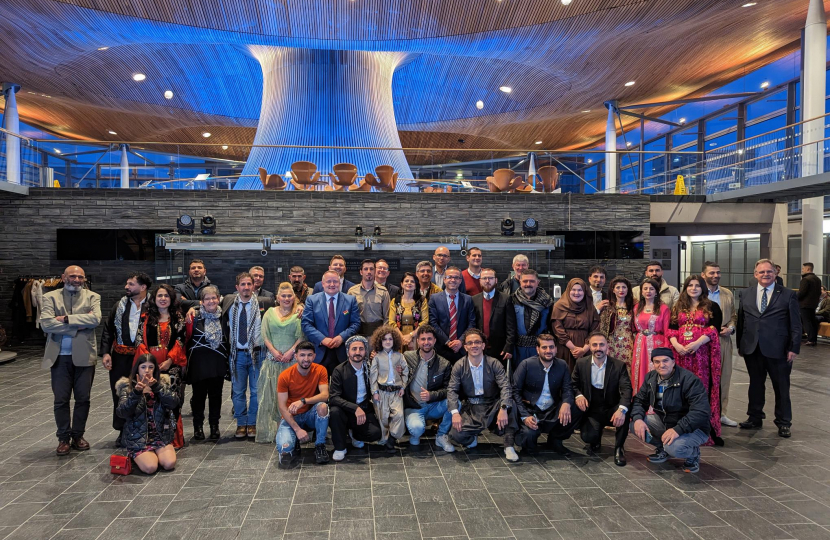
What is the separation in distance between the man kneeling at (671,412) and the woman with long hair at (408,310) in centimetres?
219

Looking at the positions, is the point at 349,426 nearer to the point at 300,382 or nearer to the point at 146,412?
the point at 300,382

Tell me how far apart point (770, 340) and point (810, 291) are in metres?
6.72

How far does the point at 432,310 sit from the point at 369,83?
1151cm

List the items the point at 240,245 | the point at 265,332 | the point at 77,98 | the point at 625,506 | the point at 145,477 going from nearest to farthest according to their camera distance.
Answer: the point at 625,506 < the point at 145,477 < the point at 265,332 < the point at 240,245 < the point at 77,98

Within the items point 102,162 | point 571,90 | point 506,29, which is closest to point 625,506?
point 102,162

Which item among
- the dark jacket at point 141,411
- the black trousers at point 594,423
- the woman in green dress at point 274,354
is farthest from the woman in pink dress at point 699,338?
the dark jacket at point 141,411

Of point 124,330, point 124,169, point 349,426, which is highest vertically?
point 124,169

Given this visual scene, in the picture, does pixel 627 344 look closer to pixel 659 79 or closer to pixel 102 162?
pixel 102 162

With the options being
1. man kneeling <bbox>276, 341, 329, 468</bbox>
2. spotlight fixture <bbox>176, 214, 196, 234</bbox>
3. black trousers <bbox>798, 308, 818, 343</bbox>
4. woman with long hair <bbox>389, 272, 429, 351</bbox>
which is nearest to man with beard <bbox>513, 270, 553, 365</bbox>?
woman with long hair <bbox>389, 272, 429, 351</bbox>

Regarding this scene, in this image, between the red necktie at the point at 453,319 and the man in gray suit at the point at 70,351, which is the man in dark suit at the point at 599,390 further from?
the man in gray suit at the point at 70,351

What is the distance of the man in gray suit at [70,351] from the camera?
15.7ft

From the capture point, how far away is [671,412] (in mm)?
4602

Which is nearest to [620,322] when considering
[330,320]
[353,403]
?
[353,403]

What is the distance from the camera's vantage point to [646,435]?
4559 mm
